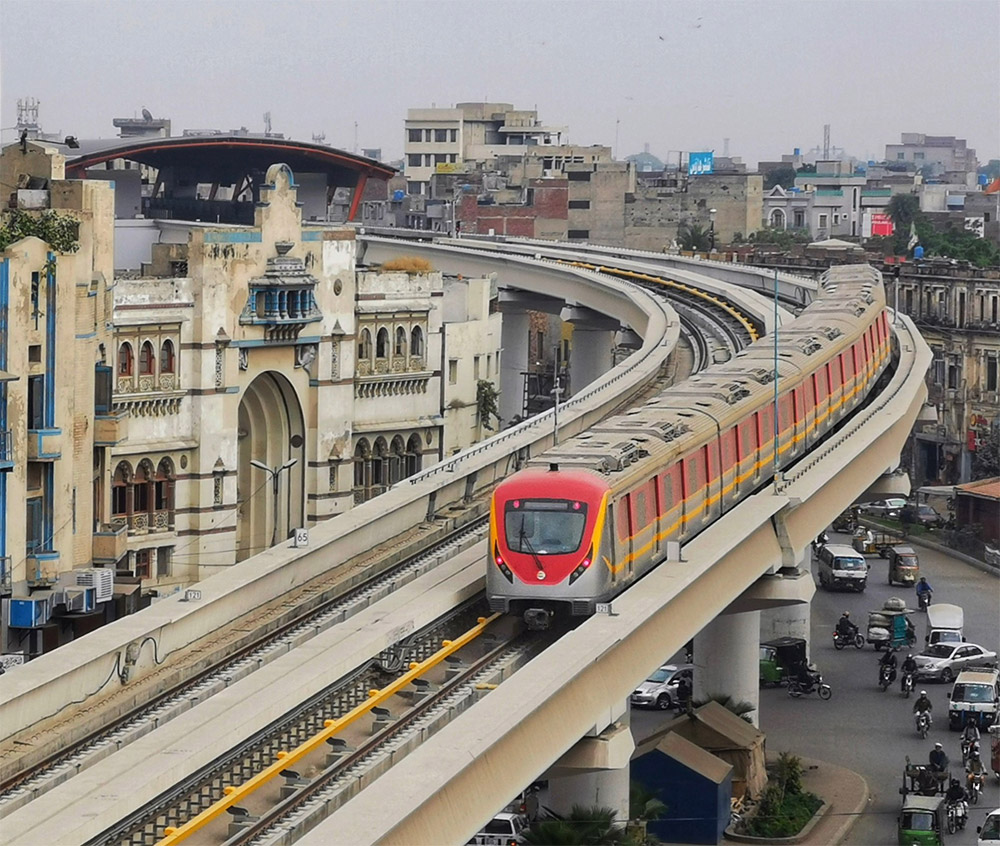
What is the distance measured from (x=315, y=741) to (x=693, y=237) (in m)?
108

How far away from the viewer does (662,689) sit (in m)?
50.0

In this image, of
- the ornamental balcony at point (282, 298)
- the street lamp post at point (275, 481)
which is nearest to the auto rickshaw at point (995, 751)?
the street lamp post at point (275, 481)

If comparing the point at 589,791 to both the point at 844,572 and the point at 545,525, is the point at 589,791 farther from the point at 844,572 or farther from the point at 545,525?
the point at 844,572

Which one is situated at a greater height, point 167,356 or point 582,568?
point 167,356

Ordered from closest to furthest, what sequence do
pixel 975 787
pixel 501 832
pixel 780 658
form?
pixel 501 832 → pixel 975 787 → pixel 780 658

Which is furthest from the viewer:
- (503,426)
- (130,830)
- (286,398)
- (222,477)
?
(503,426)

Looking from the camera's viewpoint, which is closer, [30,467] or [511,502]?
[511,502]

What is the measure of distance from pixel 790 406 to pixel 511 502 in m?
14.7

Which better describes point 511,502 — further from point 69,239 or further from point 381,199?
point 381,199

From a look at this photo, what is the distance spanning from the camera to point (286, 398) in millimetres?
59906

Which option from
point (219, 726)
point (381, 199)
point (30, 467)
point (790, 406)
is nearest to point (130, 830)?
point (219, 726)

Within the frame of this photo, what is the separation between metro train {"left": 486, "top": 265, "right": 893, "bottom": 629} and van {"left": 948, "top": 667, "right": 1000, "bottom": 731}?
20.5ft

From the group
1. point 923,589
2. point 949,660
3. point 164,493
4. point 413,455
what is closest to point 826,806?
point 949,660

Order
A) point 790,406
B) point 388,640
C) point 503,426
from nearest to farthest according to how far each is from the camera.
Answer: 1. point 388,640
2. point 790,406
3. point 503,426
